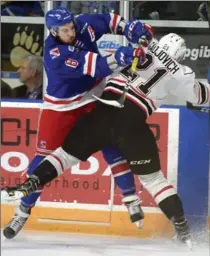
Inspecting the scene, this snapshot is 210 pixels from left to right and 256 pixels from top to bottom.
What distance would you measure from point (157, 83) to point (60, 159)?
55cm

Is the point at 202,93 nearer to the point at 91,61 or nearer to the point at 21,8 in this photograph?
the point at 91,61

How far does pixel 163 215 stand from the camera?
4547 millimetres

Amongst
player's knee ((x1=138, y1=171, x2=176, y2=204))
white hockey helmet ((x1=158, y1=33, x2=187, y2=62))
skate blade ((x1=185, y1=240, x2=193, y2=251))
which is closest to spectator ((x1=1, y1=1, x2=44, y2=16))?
white hockey helmet ((x1=158, y1=33, x2=187, y2=62))

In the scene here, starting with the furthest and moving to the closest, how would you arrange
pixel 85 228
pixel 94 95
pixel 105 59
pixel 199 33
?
pixel 199 33 → pixel 85 228 → pixel 94 95 → pixel 105 59

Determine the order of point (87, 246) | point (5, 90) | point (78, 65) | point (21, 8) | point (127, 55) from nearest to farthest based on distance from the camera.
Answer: point (127, 55)
point (78, 65)
point (87, 246)
point (5, 90)
point (21, 8)

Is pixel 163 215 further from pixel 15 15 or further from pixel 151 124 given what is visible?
pixel 15 15

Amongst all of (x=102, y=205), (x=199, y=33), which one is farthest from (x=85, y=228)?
(x=199, y=33)

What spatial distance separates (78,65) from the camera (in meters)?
Result: 4.07

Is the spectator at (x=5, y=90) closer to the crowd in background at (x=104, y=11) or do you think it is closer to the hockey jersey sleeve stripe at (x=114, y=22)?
the crowd in background at (x=104, y=11)

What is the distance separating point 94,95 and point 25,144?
0.55 meters

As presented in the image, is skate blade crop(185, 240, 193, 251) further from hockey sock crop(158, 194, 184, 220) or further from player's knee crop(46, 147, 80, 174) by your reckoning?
player's knee crop(46, 147, 80, 174)

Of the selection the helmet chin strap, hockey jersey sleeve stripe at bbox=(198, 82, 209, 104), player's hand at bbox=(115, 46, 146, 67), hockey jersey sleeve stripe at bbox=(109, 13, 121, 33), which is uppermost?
hockey jersey sleeve stripe at bbox=(109, 13, 121, 33)

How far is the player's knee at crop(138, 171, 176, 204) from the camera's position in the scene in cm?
423

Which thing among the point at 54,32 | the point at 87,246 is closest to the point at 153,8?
the point at 54,32
